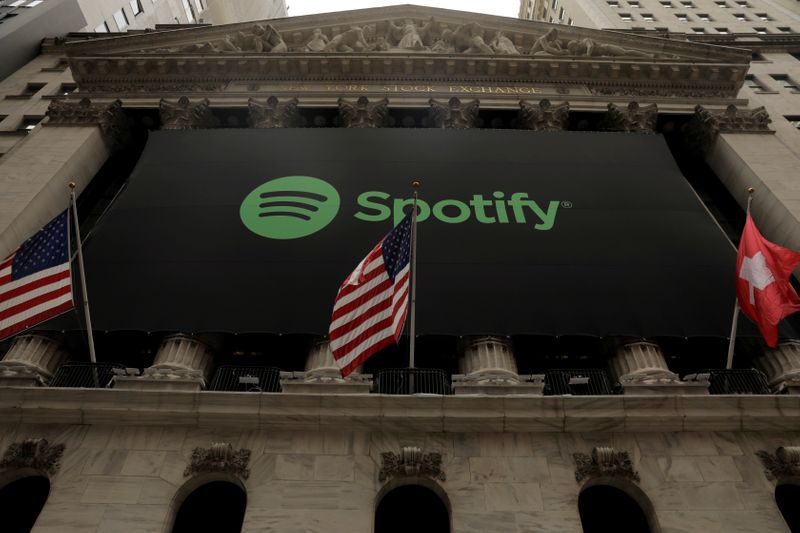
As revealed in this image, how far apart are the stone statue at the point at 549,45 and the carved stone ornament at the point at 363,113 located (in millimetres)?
9256

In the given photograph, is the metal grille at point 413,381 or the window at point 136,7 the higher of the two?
the window at point 136,7

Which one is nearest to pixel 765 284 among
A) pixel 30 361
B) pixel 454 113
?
pixel 454 113

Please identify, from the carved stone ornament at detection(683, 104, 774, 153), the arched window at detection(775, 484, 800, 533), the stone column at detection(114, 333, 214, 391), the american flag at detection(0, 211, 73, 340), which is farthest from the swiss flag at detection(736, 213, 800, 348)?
the american flag at detection(0, 211, 73, 340)

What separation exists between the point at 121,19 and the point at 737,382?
160 ft

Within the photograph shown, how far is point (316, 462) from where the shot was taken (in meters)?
13.2

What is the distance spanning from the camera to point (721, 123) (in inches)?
1040

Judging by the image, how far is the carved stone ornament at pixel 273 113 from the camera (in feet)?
88.3

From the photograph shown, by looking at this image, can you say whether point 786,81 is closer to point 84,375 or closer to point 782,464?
point 782,464

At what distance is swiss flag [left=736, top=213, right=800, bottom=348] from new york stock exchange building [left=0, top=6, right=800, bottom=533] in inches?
75.5

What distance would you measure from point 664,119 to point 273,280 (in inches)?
782

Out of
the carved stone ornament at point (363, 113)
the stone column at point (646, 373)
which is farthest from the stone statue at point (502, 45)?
the stone column at point (646, 373)

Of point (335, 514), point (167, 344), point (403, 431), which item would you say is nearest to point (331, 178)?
point (167, 344)

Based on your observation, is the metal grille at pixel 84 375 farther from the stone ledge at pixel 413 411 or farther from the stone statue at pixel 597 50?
the stone statue at pixel 597 50

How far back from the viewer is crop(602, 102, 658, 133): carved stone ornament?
26594 millimetres
